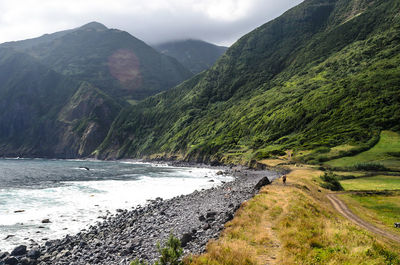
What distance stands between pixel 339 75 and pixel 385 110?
7570cm

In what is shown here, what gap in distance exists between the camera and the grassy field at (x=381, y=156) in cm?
7122

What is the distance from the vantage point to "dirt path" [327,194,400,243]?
2314cm

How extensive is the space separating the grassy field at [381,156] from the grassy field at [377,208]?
35.5 meters

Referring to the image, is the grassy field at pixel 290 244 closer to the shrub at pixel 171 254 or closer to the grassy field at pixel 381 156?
the shrub at pixel 171 254

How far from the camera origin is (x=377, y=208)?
33688 mm

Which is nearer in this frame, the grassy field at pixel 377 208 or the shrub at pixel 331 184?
the grassy field at pixel 377 208

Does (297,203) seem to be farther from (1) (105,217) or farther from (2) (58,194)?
(2) (58,194)

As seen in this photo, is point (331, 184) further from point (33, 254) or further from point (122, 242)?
point (33, 254)

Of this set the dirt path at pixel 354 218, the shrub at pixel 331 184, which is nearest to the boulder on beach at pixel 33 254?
the dirt path at pixel 354 218

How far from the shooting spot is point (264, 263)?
14.0 meters

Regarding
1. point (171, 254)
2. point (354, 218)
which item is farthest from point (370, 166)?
point (171, 254)

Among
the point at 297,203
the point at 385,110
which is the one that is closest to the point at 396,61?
the point at 385,110

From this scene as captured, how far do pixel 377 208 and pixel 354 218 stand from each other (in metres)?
7.78

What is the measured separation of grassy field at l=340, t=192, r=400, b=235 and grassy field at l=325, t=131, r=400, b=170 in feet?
116
